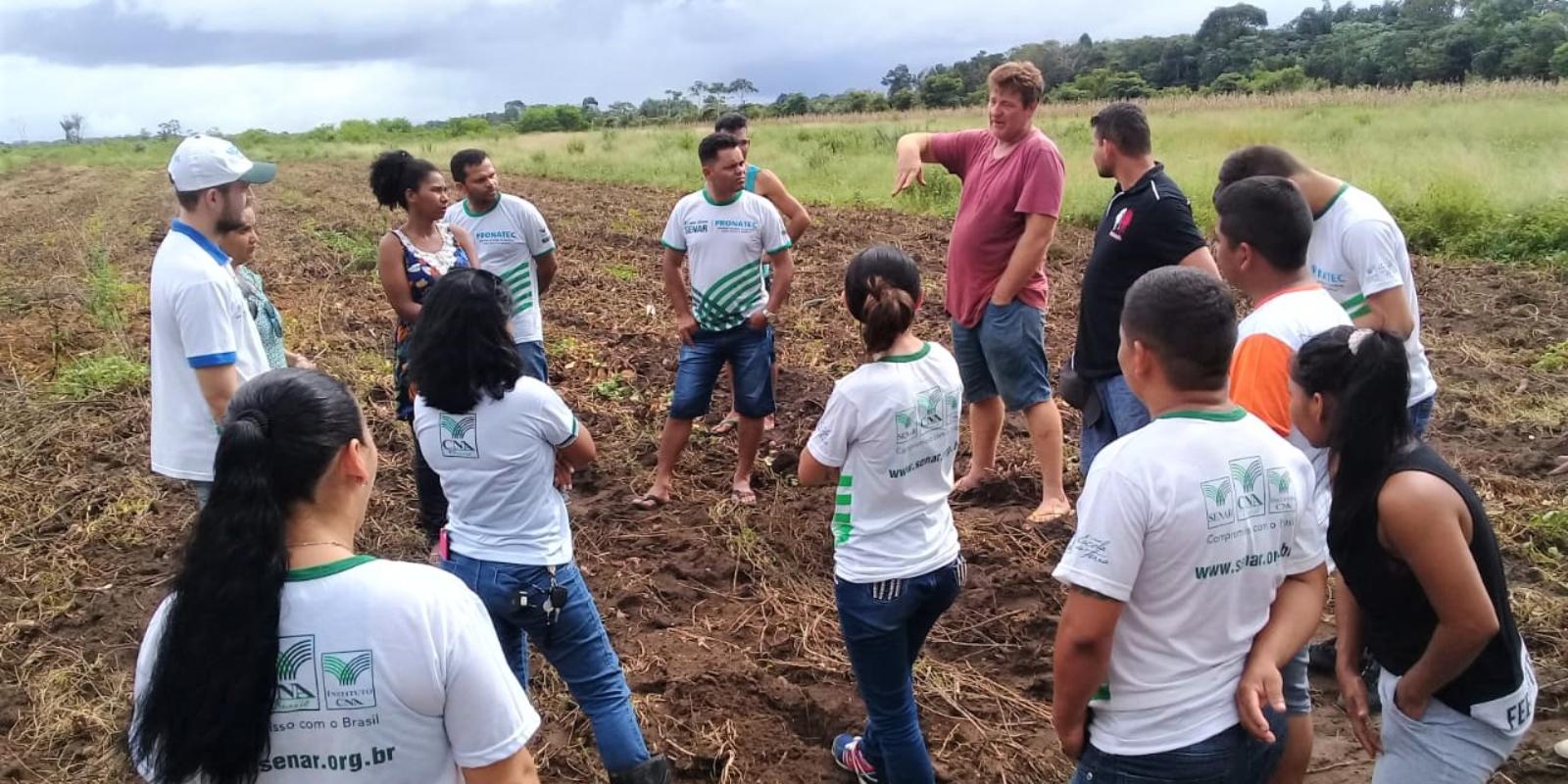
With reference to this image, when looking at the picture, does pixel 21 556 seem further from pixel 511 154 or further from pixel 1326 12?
pixel 1326 12

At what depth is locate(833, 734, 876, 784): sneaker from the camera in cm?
303

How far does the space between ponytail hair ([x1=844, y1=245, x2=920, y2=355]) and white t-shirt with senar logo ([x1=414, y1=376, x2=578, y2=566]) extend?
82 centimetres

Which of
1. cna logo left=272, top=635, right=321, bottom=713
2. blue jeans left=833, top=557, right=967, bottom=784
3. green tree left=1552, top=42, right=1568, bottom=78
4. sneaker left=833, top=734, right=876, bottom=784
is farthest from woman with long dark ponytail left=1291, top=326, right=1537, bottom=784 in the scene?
green tree left=1552, top=42, right=1568, bottom=78

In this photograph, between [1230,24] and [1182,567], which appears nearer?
[1182,567]

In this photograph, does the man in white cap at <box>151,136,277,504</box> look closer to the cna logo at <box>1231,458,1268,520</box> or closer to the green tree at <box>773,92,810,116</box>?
the cna logo at <box>1231,458,1268,520</box>

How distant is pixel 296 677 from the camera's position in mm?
1465

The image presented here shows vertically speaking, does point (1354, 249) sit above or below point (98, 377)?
above

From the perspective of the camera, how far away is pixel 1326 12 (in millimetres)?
65688

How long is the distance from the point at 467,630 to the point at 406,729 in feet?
0.57

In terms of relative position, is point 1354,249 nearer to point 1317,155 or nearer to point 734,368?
point 734,368

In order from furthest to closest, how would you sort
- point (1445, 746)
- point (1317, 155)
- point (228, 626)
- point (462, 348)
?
point (1317, 155) → point (462, 348) → point (1445, 746) → point (228, 626)

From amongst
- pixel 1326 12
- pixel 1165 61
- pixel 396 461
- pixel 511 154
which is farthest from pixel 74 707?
pixel 1326 12

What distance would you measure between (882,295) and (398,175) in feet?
8.24

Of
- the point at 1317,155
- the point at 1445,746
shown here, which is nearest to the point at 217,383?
the point at 1445,746
